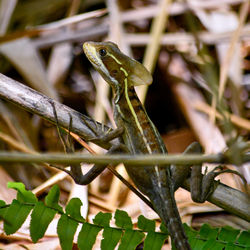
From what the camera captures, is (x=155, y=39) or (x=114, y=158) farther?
(x=155, y=39)

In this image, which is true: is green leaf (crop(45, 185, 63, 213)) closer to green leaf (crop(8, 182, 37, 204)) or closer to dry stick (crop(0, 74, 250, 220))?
green leaf (crop(8, 182, 37, 204))

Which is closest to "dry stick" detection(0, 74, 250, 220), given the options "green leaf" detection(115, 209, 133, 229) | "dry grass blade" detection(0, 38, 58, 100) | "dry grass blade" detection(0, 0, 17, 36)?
"green leaf" detection(115, 209, 133, 229)

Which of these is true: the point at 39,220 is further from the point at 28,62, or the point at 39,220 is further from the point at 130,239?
the point at 28,62

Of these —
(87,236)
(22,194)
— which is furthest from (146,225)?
(22,194)

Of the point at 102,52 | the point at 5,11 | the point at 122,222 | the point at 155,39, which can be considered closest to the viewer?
the point at 122,222

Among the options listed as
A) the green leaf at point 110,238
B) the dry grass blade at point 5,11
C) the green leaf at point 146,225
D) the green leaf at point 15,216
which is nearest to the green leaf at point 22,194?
the green leaf at point 15,216

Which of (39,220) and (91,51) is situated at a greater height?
(91,51)

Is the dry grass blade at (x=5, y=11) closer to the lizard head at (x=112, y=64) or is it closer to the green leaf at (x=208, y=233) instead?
the lizard head at (x=112, y=64)
